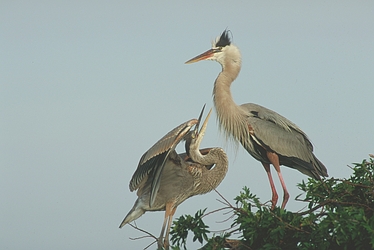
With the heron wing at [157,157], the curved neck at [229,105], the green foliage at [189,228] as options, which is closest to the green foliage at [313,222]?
the green foliage at [189,228]

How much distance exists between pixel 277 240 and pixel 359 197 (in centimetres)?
95

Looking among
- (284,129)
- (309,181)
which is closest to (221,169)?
(284,129)

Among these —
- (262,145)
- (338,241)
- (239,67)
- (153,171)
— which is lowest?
(338,241)

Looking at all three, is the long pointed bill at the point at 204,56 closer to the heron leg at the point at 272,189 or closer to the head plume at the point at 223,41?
the head plume at the point at 223,41

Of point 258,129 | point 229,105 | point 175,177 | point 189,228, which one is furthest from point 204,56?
point 189,228

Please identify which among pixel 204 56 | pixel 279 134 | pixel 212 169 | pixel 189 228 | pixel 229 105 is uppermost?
pixel 204 56

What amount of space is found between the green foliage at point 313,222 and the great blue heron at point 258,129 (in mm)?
1894

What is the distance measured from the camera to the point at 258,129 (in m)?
7.55

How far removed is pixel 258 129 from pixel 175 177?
1078 millimetres

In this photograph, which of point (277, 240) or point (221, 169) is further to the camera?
point (221, 169)

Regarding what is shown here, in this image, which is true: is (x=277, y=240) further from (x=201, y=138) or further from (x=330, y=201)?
(x=201, y=138)

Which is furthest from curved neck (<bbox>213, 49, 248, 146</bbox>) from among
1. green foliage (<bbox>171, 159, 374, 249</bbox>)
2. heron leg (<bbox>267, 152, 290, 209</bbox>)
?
green foliage (<bbox>171, 159, 374, 249</bbox>)

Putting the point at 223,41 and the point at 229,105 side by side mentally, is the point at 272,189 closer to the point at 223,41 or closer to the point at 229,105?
the point at 229,105

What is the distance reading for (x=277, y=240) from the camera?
485 centimetres
